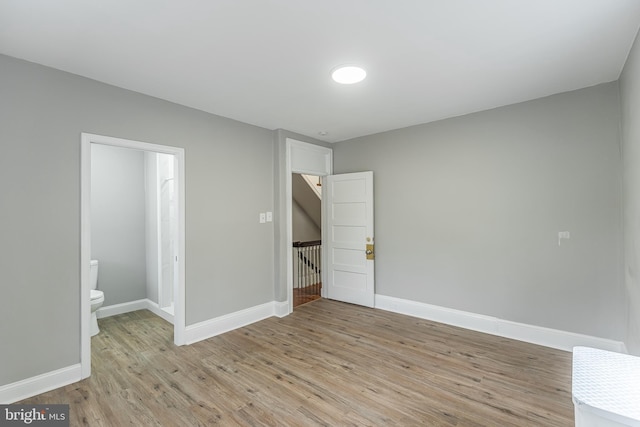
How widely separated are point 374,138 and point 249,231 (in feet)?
7.30

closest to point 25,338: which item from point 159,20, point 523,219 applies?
point 159,20

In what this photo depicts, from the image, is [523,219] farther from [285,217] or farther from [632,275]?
[285,217]

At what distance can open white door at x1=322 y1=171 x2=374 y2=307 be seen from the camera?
4340mm

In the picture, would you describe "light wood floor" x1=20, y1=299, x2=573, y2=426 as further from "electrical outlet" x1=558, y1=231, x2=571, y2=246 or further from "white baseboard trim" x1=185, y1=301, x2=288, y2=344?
"electrical outlet" x1=558, y1=231, x2=571, y2=246

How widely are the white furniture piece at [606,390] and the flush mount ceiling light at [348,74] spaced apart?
223 cm

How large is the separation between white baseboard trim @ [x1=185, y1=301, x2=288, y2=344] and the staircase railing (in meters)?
1.39

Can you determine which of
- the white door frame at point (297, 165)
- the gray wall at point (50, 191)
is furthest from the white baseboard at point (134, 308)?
the white door frame at point (297, 165)

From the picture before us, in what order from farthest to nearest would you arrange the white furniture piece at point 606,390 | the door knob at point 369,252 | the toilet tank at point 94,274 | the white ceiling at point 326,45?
the door knob at point 369,252 < the toilet tank at point 94,274 < the white ceiling at point 326,45 < the white furniture piece at point 606,390

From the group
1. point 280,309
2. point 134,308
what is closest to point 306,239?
point 280,309

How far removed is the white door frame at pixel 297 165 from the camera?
13.5 feet

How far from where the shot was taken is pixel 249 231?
12.5ft

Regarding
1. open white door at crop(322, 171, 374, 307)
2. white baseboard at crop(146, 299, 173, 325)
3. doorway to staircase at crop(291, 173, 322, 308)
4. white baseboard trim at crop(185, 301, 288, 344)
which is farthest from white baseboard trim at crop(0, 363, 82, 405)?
open white door at crop(322, 171, 374, 307)

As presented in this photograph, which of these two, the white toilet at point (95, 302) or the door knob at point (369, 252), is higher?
the door knob at point (369, 252)
